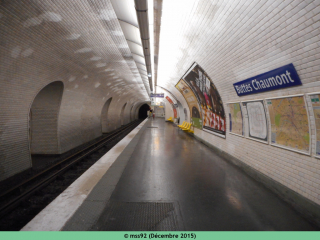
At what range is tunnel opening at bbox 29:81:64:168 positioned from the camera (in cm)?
781

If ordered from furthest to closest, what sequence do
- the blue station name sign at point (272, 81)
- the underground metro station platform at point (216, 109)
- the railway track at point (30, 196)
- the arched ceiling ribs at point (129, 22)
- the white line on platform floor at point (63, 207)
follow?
the arched ceiling ribs at point (129, 22) < the railway track at point (30, 196) < the blue station name sign at point (272, 81) < the underground metro station platform at point (216, 109) < the white line on platform floor at point (63, 207)

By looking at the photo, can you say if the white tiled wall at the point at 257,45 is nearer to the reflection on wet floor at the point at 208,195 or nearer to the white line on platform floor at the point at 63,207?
the reflection on wet floor at the point at 208,195

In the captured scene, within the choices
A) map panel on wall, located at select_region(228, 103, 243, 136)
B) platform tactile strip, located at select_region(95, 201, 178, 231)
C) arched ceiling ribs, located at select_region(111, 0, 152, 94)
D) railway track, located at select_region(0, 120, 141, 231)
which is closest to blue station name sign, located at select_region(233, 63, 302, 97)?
map panel on wall, located at select_region(228, 103, 243, 136)

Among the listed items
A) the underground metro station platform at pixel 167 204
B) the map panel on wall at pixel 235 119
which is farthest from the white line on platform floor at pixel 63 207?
the map panel on wall at pixel 235 119

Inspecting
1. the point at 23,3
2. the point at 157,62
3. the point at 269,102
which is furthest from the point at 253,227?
the point at 157,62

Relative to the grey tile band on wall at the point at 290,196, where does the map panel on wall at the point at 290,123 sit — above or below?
above

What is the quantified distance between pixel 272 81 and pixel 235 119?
2300 mm

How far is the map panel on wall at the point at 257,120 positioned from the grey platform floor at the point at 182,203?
44.6 inches

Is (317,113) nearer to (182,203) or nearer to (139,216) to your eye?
(182,203)

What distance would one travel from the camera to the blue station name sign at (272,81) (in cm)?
305

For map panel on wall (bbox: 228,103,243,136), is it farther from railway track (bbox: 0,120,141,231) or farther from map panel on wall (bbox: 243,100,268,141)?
railway track (bbox: 0,120,141,231)

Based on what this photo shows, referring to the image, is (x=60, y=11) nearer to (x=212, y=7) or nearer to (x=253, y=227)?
(x=212, y=7)

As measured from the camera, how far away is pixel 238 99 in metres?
5.28

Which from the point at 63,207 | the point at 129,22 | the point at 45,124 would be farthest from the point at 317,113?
the point at 45,124
